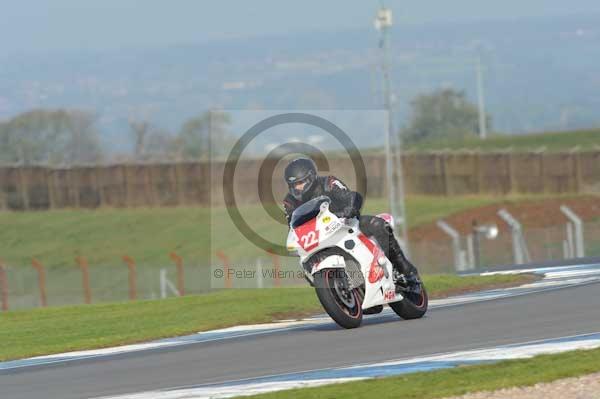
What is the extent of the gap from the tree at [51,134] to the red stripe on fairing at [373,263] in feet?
319

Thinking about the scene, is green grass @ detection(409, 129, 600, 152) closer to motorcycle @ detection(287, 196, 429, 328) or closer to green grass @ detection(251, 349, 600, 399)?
motorcycle @ detection(287, 196, 429, 328)

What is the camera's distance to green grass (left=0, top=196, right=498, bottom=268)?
6423 cm

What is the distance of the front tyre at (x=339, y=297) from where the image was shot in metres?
14.1

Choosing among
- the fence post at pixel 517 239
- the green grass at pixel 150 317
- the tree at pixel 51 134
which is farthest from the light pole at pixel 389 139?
the tree at pixel 51 134

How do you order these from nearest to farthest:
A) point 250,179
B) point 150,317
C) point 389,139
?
point 150,317 < point 389,139 < point 250,179

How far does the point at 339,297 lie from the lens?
565 inches

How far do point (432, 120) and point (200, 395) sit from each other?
12761 cm

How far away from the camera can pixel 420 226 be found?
61906 millimetres

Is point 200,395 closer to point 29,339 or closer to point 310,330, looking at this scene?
point 310,330

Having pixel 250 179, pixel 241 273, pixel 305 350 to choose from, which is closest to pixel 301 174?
pixel 305 350

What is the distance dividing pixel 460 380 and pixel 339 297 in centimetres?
339

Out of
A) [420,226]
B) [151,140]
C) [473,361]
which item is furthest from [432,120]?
[473,361]

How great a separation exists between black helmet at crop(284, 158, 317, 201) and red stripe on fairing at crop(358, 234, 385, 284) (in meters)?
0.81

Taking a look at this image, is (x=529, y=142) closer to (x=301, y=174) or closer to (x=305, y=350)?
(x=301, y=174)
